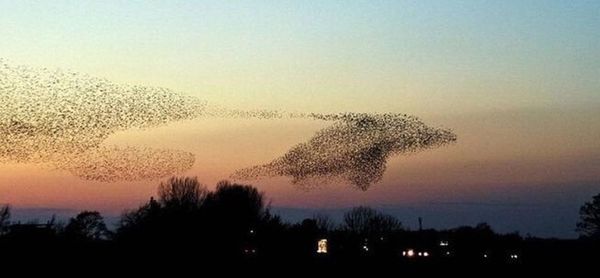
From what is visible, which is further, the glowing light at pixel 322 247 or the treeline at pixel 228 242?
the glowing light at pixel 322 247

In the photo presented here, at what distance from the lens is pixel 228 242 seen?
104 m

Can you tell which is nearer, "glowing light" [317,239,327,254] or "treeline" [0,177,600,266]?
"treeline" [0,177,600,266]

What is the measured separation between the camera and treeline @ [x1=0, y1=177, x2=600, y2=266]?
7738 centimetres

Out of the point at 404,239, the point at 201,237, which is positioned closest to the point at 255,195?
the point at 404,239

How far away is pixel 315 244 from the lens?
399 ft

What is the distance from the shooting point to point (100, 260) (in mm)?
68500

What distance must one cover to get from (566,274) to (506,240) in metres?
82.4

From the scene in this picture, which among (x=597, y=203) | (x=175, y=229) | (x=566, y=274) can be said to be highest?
(x=597, y=203)

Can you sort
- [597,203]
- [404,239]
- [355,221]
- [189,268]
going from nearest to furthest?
[189,268]
[597,203]
[404,239]
[355,221]

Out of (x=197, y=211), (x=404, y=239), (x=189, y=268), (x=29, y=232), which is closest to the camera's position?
(x=189, y=268)

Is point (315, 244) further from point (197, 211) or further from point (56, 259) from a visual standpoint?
point (56, 259)

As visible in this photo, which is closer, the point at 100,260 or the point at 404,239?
the point at 100,260

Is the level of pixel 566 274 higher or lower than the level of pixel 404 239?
lower

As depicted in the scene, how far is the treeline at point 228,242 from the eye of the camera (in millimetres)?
77375
